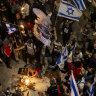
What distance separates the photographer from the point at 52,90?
8820mm

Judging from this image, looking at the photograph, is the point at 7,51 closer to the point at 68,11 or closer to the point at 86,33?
the point at 68,11

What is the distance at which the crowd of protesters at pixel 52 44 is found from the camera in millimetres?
9384

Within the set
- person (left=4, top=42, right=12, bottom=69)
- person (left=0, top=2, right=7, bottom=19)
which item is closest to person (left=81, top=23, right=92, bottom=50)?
person (left=4, top=42, right=12, bottom=69)

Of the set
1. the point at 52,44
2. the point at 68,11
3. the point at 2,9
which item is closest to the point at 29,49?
the point at 52,44

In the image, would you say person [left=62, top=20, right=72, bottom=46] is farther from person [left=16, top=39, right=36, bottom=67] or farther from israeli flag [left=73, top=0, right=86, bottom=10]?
israeli flag [left=73, top=0, right=86, bottom=10]

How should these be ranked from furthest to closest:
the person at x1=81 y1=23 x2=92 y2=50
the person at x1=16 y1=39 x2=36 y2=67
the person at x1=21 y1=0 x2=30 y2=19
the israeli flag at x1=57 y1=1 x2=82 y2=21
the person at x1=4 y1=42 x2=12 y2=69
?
1. the person at x1=81 y1=23 x2=92 y2=50
2. the person at x1=21 y1=0 x2=30 y2=19
3. the person at x1=16 y1=39 x2=36 y2=67
4. the person at x1=4 y1=42 x2=12 y2=69
5. the israeli flag at x1=57 y1=1 x2=82 y2=21

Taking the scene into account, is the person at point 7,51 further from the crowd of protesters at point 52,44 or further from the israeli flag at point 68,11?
the israeli flag at point 68,11

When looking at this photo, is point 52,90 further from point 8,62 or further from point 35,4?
point 35,4

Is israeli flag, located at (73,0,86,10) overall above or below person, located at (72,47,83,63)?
above

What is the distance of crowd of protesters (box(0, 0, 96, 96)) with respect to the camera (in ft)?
30.8

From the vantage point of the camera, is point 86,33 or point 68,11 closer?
point 68,11

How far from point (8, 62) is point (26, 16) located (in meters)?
3.16

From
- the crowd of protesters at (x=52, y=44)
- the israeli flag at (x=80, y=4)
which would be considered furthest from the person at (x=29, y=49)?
the israeli flag at (x=80, y=4)

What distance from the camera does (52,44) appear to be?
34.2 feet
